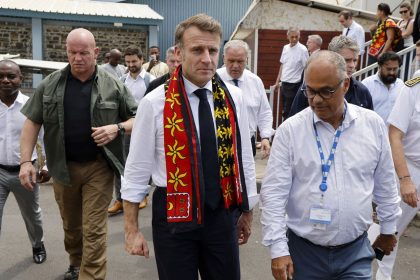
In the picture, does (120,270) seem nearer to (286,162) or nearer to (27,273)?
(27,273)

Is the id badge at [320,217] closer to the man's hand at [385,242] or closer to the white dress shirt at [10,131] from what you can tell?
the man's hand at [385,242]

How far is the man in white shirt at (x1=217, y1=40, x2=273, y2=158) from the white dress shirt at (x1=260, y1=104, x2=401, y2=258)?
2153 millimetres

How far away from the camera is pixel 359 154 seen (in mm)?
2475

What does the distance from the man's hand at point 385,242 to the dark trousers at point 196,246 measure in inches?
33.5

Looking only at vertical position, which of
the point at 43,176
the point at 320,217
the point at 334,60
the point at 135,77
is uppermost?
the point at 334,60

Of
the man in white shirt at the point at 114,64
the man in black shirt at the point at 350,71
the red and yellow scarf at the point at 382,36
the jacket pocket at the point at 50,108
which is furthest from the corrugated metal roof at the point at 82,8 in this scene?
the man in black shirt at the point at 350,71

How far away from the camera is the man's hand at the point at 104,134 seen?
375 centimetres

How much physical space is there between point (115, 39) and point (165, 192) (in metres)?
16.9

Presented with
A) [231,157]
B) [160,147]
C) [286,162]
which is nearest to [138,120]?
[160,147]

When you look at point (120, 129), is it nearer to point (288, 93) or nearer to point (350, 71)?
point (350, 71)

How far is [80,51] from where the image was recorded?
380 cm

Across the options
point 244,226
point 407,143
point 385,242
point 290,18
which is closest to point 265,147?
point 407,143

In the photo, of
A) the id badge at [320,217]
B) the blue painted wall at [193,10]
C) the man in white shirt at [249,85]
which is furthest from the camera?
the blue painted wall at [193,10]

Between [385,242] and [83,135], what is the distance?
95.4 inches
